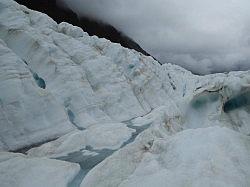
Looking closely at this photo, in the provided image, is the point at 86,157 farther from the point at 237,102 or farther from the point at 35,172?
the point at 237,102

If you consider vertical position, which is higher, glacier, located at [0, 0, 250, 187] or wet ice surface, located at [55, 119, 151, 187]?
glacier, located at [0, 0, 250, 187]

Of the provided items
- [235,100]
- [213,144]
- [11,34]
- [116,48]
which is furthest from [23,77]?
[116,48]

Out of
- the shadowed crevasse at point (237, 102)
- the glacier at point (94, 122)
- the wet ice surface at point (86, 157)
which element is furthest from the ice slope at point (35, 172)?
the shadowed crevasse at point (237, 102)

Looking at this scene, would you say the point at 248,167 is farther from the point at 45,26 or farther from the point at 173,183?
the point at 45,26

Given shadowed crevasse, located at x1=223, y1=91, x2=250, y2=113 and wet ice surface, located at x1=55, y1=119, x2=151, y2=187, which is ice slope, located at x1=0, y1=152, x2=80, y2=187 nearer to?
wet ice surface, located at x1=55, y1=119, x2=151, y2=187

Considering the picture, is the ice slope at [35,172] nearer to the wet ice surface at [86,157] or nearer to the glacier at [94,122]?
the glacier at [94,122]

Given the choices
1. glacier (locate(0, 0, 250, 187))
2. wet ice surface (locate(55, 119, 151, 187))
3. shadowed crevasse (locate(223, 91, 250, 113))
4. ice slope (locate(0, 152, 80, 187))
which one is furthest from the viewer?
shadowed crevasse (locate(223, 91, 250, 113))

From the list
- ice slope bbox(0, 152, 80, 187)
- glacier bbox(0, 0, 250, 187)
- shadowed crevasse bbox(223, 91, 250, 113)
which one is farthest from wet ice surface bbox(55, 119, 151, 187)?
shadowed crevasse bbox(223, 91, 250, 113)

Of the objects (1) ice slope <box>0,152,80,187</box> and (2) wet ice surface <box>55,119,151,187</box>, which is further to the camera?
(2) wet ice surface <box>55,119,151,187</box>
